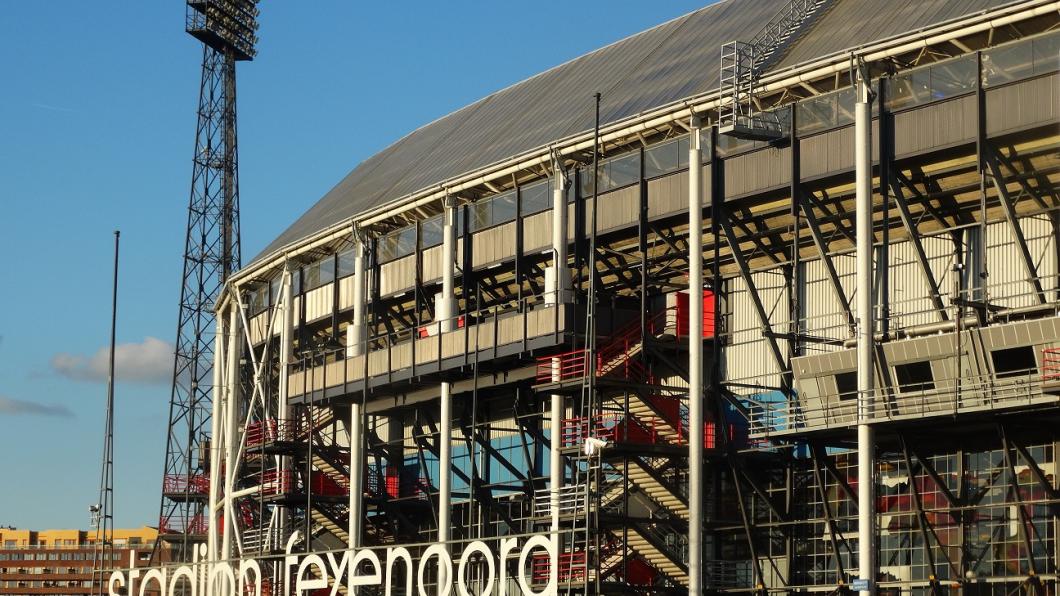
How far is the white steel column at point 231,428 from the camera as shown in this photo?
81625 millimetres

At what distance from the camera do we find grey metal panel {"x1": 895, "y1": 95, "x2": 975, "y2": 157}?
48750 millimetres

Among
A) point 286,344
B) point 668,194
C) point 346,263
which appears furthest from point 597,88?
point 286,344

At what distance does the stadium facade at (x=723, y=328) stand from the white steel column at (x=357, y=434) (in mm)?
122

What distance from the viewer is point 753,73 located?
5709 centimetres

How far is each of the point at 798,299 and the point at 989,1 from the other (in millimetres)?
11842

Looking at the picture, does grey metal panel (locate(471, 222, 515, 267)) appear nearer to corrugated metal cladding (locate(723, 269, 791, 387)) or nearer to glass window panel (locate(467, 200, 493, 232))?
glass window panel (locate(467, 200, 493, 232))

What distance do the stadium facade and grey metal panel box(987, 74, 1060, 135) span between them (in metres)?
0.09

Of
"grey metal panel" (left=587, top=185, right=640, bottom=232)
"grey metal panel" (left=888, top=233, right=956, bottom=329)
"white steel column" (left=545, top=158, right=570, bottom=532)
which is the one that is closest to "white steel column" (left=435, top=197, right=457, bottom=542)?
"white steel column" (left=545, top=158, right=570, bottom=532)

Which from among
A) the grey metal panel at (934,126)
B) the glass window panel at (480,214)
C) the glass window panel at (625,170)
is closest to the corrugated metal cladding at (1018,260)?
the grey metal panel at (934,126)

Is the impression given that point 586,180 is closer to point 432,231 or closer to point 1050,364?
point 432,231

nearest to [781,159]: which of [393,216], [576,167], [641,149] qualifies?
[641,149]

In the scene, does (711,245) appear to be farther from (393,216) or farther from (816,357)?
(393,216)

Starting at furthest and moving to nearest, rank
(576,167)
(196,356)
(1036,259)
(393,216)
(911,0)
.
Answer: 1. (196,356)
2. (393,216)
3. (576,167)
4. (911,0)
5. (1036,259)

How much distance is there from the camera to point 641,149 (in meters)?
58.6
